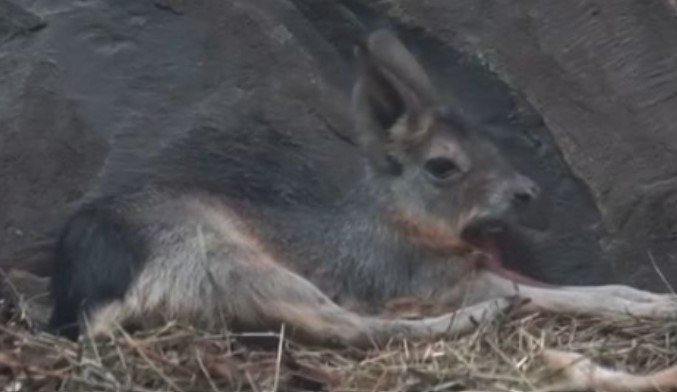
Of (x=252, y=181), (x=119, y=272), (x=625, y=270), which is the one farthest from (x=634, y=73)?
(x=119, y=272)

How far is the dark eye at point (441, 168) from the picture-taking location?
10102 millimetres

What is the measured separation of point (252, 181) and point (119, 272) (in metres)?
1.01

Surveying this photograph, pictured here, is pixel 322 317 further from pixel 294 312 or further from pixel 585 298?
pixel 585 298

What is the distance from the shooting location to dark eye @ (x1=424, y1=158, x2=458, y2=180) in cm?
1010

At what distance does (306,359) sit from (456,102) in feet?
5.13

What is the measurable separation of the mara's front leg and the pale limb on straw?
698 millimetres

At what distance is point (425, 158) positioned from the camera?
1013 centimetres

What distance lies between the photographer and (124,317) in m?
9.36

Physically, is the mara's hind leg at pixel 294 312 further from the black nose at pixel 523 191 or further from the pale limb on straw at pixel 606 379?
the pale limb on straw at pixel 606 379

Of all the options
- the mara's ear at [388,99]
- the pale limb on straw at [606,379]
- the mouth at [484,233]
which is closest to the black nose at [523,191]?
the mouth at [484,233]

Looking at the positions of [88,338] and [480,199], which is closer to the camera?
[88,338]

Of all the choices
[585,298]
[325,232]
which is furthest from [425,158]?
[585,298]

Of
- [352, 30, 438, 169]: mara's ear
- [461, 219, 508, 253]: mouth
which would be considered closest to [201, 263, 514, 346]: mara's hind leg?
[461, 219, 508, 253]: mouth

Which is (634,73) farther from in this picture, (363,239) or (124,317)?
(124,317)
